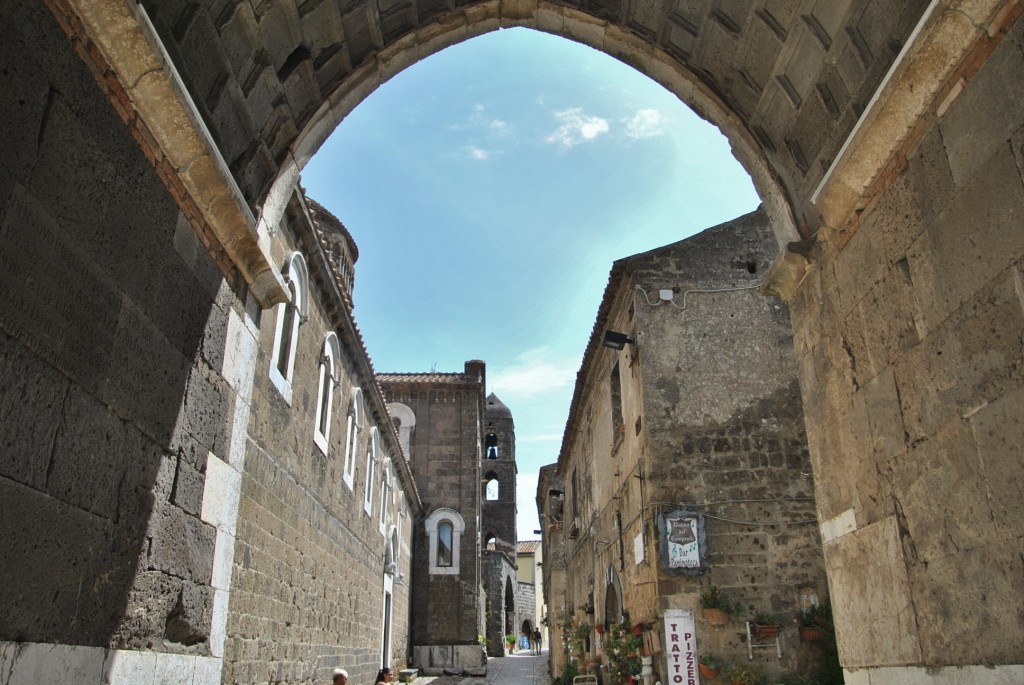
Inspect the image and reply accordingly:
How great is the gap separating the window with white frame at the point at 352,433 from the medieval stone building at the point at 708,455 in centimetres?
416

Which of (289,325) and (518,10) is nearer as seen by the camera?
(518,10)

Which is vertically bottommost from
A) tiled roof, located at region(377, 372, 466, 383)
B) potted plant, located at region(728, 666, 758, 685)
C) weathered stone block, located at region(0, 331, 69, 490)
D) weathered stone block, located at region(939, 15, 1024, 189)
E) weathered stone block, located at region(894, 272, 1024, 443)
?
potted plant, located at region(728, 666, 758, 685)

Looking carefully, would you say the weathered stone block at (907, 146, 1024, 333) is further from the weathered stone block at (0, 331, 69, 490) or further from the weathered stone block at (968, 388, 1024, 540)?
the weathered stone block at (0, 331, 69, 490)

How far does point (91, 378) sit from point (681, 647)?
23.8ft

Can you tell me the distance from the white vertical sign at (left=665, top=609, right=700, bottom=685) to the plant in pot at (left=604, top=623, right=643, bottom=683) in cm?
102

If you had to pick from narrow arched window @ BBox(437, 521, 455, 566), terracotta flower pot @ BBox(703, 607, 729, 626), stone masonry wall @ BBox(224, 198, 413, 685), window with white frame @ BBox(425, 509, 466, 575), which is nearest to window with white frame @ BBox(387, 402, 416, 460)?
window with white frame @ BBox(425, 509, 466, 575)

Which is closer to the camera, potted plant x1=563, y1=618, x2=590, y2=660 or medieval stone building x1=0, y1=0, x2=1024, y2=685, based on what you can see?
medieval stone building x1=0, y1=0, x2=1024, y2=685

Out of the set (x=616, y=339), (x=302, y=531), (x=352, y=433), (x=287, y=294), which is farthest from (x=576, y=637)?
(x=287, y=294)

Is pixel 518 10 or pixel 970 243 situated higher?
pixel 518 10

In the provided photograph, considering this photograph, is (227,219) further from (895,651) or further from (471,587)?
(471,587)

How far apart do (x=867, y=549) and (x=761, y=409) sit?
5.99 m

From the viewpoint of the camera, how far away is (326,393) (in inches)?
401

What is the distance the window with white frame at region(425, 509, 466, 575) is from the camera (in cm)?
2477

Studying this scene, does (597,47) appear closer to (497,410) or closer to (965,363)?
(965,363)
